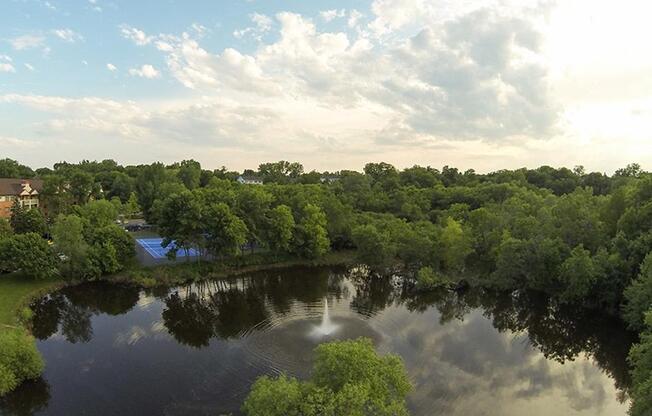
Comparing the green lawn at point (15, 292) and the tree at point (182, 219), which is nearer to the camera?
the green lawn at point (15, 292)

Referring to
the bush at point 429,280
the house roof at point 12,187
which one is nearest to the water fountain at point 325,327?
the bush at point 429,280

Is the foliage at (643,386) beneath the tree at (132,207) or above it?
beneath

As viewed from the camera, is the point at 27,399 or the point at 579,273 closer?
the point at 27,399

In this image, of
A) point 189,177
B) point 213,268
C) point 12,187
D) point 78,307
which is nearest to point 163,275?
point 213,268

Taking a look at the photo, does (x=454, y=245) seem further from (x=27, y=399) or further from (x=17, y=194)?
(x=17, y=194)

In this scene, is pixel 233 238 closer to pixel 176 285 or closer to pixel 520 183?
pixel 176 285

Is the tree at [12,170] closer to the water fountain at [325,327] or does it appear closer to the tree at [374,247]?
the tree at [374,247]

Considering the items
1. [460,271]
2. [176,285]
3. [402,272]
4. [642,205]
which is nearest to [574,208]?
[642,205]
